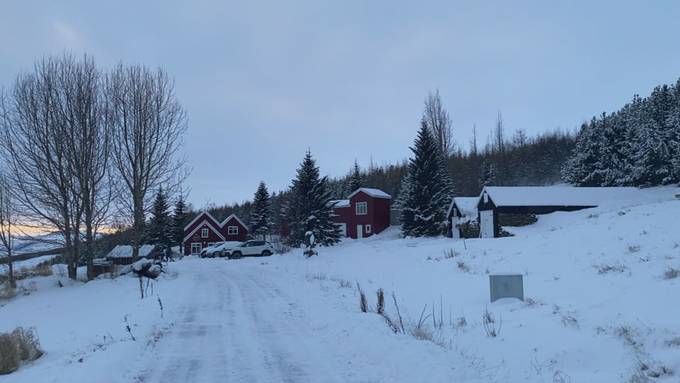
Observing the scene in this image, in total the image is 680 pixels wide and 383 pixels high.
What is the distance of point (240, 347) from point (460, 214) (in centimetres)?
3595

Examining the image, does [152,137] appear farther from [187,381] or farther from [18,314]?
[187,381]

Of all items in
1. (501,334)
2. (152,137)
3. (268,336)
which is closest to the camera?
(501,334)

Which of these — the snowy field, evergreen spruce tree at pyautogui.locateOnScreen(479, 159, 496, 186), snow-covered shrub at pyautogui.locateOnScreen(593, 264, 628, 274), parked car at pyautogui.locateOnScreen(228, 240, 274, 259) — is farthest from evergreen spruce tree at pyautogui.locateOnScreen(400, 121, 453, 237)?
snow-covered shrub at pyautogui.locateOnScreen(593, 264, 628, 274)

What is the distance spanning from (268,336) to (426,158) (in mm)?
37859

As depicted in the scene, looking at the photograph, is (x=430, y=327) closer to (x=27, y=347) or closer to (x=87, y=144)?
(x=27, y=347)

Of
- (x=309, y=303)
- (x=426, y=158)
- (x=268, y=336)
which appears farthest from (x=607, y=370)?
(x=426, y=158)

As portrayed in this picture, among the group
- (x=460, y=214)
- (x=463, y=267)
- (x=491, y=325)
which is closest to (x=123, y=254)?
(x=460, y=214)

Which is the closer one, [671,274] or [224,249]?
[671,274]

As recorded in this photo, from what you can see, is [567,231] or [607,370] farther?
[567,231]

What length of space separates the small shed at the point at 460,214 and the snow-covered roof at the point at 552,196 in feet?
6.25

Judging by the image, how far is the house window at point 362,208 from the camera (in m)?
61.8

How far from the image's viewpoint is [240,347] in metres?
8.67

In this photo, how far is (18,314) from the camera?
18750 mm

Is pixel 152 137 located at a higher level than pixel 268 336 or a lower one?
higher
